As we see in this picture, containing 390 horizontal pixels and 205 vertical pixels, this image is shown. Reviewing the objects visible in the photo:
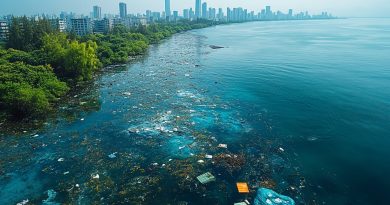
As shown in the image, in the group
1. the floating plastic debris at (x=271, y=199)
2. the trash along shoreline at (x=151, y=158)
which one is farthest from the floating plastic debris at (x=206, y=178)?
the floating plastic debris at (x=271, y=199)

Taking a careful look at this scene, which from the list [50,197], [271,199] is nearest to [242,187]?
[271,199]

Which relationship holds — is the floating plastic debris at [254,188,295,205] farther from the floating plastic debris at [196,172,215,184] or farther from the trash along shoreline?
the floating plastic debris at [196,172,215,184]

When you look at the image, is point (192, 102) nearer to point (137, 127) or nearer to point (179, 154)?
point (137, 127)

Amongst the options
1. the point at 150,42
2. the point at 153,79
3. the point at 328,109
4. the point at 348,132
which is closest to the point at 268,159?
the point at 348,132

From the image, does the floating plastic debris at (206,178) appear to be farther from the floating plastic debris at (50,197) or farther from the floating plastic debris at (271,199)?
the floating plastic debris at (50,197)

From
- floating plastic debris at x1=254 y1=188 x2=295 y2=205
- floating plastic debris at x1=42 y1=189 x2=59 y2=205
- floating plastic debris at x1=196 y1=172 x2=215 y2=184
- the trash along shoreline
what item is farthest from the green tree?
floating plastic debris at x1=254 y1=188 x2=295 y2=205

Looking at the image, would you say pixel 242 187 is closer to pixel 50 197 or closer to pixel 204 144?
pixel 204 144

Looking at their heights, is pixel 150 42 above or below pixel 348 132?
above
